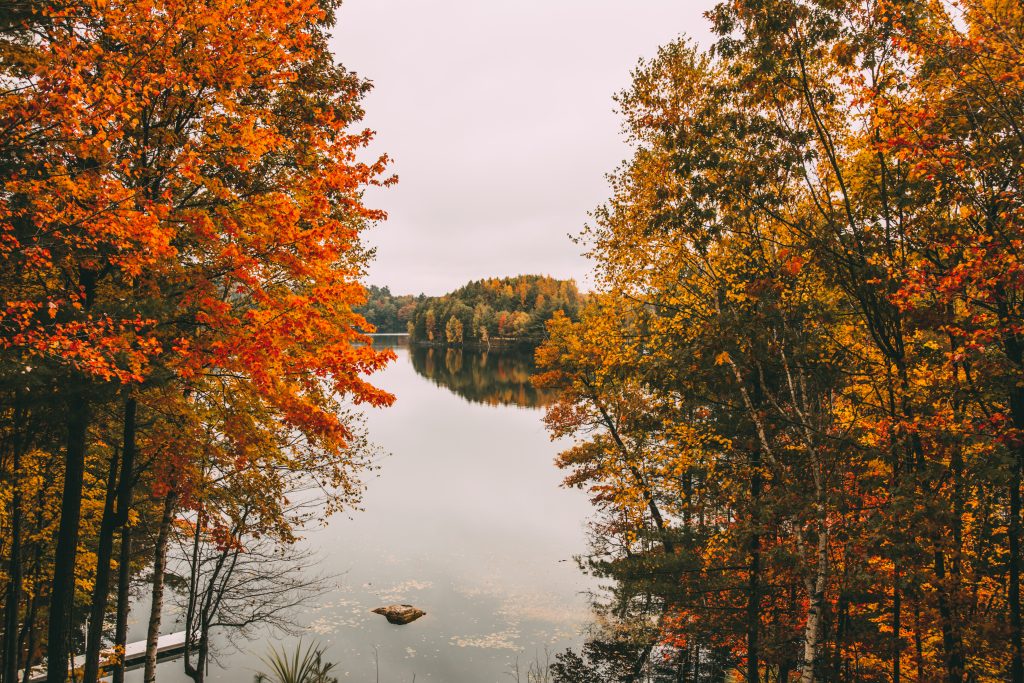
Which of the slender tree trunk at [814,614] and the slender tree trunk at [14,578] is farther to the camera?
the slender tree trunk at [14,578]

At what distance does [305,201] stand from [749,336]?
7.49 metres

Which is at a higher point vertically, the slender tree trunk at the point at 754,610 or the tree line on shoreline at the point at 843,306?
the tree line on shoreline at the point at 843,306

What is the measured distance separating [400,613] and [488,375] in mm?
68949

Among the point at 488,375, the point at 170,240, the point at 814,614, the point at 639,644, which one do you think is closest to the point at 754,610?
the point at 814,614

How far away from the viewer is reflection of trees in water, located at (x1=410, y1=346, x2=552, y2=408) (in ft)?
210

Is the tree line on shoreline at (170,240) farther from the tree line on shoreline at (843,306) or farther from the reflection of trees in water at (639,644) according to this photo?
the reflection of trees in water at (639,644)

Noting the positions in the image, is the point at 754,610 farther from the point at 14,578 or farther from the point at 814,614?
the point at 14,578

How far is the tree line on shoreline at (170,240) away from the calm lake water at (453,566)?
384cm

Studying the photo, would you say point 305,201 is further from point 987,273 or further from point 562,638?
point 562,638

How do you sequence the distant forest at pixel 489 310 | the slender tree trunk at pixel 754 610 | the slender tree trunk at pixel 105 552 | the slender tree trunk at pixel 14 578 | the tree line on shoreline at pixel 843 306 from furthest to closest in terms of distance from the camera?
the distant forest at pixel 489 310 < the slender tree trunk at pixel 754 610 < the slender tree trunk at pixel 14 578 < the slender tree trunk at pixel 105 552 < the tree line on shoreline at pixel 843 306

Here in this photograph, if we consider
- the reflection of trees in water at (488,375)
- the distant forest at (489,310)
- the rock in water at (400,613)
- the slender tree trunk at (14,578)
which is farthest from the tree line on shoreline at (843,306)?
the distant forest at (489,310)

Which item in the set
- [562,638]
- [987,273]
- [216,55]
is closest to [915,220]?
[987,273]

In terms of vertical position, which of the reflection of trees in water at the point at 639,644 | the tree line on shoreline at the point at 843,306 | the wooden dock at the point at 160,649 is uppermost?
the tree line on shoreline at the point at 843,306

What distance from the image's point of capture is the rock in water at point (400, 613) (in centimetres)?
1948
